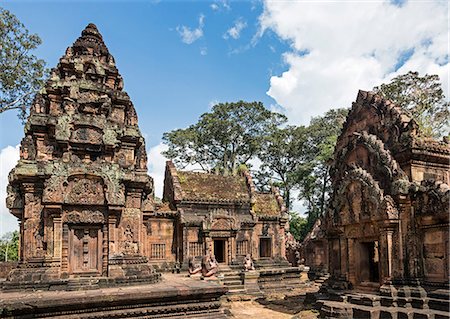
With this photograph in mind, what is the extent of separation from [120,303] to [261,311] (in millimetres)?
7125

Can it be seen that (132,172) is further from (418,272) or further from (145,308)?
(418,272)

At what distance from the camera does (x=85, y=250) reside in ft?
38.7

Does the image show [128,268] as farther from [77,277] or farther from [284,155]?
[284,155]

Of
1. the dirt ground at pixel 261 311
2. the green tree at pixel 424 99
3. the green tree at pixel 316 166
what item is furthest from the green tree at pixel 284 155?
the dirt ground at pixel 261 311

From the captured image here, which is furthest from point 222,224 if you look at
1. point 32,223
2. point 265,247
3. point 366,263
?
point 32,223

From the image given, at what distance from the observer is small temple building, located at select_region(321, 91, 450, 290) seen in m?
9.68

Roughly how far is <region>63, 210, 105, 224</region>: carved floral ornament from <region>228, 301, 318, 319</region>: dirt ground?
6.10 metres

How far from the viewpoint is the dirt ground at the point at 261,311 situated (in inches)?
471

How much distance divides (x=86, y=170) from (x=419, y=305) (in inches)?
409

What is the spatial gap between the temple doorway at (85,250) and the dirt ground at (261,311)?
546 cm

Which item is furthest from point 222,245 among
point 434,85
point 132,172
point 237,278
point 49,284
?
point 434,85

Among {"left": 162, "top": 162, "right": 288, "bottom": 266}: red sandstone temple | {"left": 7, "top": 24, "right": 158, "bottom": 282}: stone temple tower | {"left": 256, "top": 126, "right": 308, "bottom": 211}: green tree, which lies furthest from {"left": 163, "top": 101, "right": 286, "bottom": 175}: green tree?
{"left": 7, "top": 24, "right": 158, "bottom": 282}: stone temple tower

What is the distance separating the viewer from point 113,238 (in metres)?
11.9

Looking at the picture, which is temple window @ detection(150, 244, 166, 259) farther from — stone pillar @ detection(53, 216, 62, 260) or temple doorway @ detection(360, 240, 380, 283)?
temple doorway @ detection(360, 240, 380, 283)
